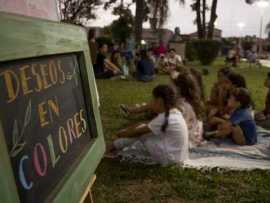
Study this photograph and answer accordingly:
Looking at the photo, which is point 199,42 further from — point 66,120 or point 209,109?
point 66,120

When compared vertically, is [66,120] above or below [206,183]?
above

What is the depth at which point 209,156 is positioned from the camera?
4.68 m

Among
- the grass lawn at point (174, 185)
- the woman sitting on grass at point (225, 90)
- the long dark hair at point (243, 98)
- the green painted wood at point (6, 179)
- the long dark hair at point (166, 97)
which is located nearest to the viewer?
the green painted wood at point (6, 179)

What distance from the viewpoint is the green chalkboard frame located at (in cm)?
102

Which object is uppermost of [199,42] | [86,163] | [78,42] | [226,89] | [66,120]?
[78,42]

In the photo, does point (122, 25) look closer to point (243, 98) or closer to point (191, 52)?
point (191, 52)

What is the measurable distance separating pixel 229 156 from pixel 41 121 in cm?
366

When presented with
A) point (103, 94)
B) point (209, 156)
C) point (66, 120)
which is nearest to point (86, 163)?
point (66, 120)

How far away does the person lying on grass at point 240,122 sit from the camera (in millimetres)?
4875

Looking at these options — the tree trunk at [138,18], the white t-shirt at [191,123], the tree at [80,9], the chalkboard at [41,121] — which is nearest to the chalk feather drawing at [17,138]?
the chalkboard at [41,121]

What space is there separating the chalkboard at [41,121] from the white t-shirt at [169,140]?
7.74ft

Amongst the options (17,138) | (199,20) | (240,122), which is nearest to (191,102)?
(240,122)

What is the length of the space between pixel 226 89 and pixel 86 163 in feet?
14.4

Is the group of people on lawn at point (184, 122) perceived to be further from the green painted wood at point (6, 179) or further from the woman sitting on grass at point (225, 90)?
the green painted wood at point (6, 179)
